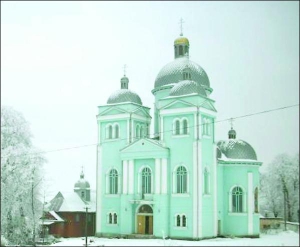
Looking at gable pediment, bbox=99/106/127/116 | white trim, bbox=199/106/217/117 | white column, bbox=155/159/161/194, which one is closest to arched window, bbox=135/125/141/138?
gable pediment, bbox=99/106/127/116

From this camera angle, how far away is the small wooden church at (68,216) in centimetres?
4331

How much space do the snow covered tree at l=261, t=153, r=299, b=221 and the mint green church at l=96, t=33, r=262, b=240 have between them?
5578mm

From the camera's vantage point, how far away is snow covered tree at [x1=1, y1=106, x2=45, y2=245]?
3144 centimetres

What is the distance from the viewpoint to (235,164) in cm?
3884

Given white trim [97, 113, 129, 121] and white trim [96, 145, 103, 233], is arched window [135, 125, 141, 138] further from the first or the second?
white trim [96, 145, 103, 233]

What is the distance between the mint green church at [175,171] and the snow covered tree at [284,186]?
558cm

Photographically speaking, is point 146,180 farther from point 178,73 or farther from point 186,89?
point 178,73

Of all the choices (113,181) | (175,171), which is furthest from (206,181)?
(113,181)

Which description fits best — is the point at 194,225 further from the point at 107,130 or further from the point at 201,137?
the point at 107,130

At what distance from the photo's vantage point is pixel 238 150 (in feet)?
129

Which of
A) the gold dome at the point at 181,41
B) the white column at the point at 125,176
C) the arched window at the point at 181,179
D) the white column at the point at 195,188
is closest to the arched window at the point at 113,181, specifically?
the white column at the point at 125,176

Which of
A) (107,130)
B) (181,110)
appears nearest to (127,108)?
(107,130)

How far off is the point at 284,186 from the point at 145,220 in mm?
11943

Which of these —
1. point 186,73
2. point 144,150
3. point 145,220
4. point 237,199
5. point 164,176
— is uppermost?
point 186,73
